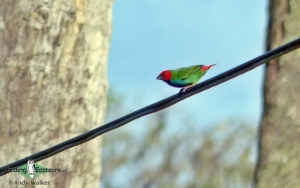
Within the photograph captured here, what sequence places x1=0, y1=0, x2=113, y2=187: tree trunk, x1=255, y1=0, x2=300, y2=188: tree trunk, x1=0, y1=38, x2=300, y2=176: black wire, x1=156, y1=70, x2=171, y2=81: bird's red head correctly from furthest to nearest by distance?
x1=255, y1=0, x2=300, y2=188: tree trunk, x1=0, y1=0, x2=113, y2=187: tree trunk, x1=156, y1=70, x2=171, y2=81: bird's red head, x1=0, y1=38, x2=300, y2=176: black wire

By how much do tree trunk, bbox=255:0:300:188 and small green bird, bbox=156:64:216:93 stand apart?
3915mm

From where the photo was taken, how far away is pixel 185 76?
4941 mm

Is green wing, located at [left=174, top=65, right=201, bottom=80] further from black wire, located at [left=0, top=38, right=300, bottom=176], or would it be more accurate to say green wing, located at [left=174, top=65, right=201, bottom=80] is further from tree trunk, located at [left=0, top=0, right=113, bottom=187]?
tree trunk, located at [left=0, top=0, right=113, bottom=187]

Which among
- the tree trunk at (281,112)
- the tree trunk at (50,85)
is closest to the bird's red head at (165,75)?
the tree trunk at (50,85)

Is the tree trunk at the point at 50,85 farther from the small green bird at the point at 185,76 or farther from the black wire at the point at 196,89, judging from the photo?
the black wire at the point at 196,89

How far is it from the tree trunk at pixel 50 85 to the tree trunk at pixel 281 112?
3075mm

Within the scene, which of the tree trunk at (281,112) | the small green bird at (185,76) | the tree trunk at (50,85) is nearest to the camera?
the small green bird at (185,76)

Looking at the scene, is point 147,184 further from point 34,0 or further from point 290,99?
point 34,0

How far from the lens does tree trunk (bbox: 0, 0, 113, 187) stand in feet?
19.1

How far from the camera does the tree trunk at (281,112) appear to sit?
8.64 metres

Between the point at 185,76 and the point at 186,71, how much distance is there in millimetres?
62

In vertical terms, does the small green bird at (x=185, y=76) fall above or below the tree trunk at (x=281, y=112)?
above

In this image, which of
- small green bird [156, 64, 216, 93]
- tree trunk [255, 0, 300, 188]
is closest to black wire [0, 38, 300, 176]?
small green bird [156, 64, 216, 93]

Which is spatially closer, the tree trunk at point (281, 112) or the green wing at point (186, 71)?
the green wing at point (186, 71)
